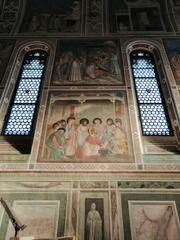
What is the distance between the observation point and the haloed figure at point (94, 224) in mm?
6450

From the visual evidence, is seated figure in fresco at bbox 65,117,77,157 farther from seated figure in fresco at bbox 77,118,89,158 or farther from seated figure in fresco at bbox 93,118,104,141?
seated figure in fresco at bbox 93,118,104,141

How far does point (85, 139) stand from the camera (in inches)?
330

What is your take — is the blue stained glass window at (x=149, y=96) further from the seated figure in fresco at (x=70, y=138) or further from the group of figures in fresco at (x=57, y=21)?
the group of figures in fresco at (x=57, y=21)

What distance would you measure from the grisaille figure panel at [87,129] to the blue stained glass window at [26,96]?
0.60 m

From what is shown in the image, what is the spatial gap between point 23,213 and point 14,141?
2.17 metres

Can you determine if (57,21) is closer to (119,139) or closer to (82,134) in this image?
(82,134)

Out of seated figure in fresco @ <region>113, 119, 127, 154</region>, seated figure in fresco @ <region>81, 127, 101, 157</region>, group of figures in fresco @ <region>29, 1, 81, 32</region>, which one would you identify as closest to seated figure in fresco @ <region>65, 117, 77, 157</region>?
seated figure in fresco @ <region>81, 127, 101, 157</region>

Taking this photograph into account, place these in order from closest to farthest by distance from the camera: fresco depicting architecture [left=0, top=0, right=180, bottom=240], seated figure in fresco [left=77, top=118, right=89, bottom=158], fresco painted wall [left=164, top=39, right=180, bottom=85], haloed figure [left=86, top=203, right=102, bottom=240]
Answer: haloed figure [left=86, top=203, right=102, bottom=240], fresco depicting architecture [left=0, top=0, right=180, bottom=240], seated figure in fresco [left=77, top=118, right=89, bottom=158], fresco painted wall [left=164, top=39, right=180, bottom=85]

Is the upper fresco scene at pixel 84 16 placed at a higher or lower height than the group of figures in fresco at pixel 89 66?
higher

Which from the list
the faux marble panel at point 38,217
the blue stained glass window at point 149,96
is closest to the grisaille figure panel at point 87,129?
the blue stained glass window at point 149,96

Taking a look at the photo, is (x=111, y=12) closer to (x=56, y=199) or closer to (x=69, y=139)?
(x=69, y=139)

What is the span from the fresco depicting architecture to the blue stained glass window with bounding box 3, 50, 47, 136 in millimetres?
28

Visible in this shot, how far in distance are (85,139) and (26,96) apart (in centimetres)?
248

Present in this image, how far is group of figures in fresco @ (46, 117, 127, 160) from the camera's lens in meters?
8.05
